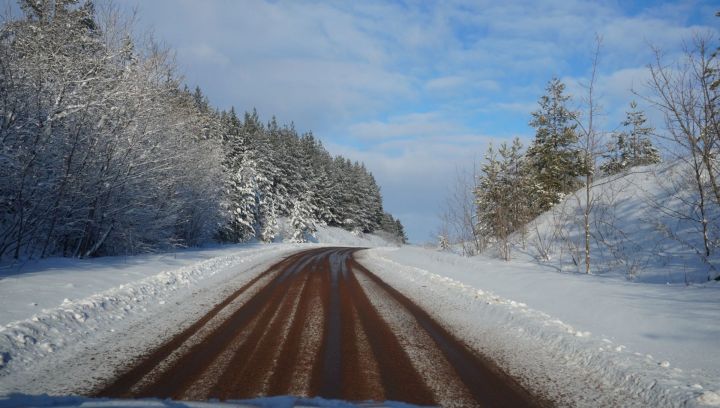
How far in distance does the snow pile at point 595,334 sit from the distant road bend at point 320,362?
57 cm

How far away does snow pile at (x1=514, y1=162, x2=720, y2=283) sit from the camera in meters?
12.7

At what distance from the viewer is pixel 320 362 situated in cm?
466

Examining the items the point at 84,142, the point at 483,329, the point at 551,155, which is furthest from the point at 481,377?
the point at 551,155

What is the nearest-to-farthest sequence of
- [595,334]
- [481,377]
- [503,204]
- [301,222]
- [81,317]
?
[481,377] → [595,334] → [81,317] → [503,204] → [301,222]

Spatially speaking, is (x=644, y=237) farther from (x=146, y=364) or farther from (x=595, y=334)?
(x=146, y=364)

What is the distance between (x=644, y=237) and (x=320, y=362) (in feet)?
54.6

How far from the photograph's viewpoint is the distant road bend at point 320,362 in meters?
3.82

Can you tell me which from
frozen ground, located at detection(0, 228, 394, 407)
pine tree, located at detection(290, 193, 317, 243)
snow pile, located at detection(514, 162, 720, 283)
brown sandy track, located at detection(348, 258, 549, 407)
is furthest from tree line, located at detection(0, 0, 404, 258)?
pine tree, located at detection(290, 193, 317, 243)

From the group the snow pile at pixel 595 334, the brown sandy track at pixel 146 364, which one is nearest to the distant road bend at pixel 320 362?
the brown sandy track at pixel 146 364

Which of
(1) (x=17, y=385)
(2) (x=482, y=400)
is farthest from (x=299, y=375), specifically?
(1) (x=17, y=385)

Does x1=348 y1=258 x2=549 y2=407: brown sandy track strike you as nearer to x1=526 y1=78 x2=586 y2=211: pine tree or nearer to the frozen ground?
the frozen ground

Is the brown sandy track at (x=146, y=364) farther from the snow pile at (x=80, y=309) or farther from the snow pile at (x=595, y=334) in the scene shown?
the snow pile at (x=595, y=334)

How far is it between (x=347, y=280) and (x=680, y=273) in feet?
34.4

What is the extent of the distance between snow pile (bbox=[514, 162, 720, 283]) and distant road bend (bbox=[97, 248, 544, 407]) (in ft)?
29.2
